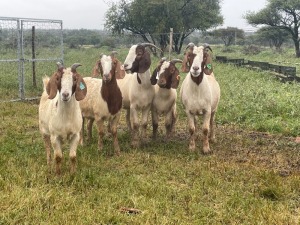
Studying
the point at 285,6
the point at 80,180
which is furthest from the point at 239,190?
the point at 285,6

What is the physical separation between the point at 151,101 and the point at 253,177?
269 centimetres

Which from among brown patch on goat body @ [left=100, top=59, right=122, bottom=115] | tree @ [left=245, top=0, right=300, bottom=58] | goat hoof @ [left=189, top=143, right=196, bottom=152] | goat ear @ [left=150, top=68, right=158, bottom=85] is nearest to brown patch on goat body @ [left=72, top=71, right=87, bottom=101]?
brown patch on goat body @ [left=100, top=59, right=122, bottom=115]

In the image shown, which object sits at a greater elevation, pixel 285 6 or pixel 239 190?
pixel 285 6

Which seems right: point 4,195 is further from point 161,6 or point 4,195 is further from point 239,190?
point 161,6

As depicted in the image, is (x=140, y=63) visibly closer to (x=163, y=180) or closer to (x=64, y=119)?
(x=64, y=119)

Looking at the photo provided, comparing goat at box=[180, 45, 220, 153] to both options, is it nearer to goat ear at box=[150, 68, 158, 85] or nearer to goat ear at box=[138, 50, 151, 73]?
goat ear at box=[150, 68, 158, 85]

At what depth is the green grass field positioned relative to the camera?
434 cm

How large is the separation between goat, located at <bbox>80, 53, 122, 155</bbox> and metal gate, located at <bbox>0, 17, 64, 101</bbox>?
203 inches

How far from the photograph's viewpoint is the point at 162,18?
3288 cm

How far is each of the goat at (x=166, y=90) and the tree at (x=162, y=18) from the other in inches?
957

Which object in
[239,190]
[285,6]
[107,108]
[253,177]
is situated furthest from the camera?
[285,6]

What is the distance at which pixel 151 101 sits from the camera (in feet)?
25.1

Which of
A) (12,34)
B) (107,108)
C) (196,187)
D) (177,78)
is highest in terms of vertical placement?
(12,34)

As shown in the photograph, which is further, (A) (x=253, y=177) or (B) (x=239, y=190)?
(A) (x=253, y=177)
